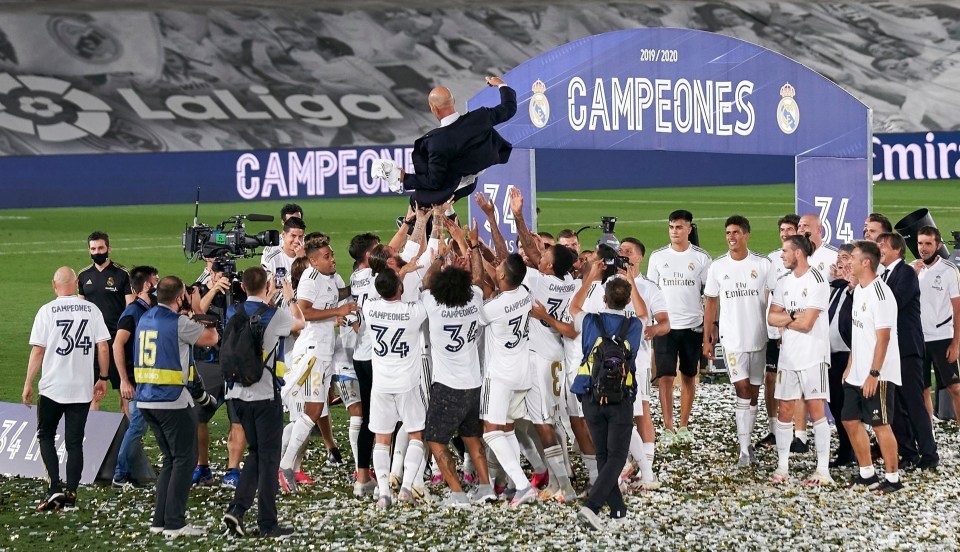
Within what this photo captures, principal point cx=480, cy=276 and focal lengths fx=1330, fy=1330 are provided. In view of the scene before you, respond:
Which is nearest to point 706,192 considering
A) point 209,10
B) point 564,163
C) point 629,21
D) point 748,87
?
point 564,163

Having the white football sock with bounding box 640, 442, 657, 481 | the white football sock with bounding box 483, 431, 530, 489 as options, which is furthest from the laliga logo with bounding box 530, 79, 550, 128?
the white football sock with bounding box 483, 431, 530, 489

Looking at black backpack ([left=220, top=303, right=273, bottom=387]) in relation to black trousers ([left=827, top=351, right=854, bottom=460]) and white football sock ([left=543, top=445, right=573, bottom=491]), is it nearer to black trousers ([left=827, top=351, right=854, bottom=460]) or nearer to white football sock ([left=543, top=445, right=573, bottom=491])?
white football sock ([left=543, top=445, right=573, bottom=491])

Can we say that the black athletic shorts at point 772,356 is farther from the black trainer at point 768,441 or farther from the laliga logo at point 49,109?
the laliga logo at point 49,109

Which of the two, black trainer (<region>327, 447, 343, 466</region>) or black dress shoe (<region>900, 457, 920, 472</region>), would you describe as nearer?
black dress shoe (<region>900, 457, 920, 472</region>)

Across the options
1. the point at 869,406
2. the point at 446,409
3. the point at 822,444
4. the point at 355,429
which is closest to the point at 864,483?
the point at 822,444

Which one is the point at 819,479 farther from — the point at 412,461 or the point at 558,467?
the point at 412,461

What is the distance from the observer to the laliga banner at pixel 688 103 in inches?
496

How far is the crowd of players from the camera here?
9000 mm

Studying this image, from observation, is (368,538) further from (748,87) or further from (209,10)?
(209,10)

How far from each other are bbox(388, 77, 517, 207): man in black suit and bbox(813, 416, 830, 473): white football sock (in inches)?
125

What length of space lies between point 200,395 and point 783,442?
4323 mm

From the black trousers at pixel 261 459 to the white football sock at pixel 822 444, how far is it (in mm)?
3915

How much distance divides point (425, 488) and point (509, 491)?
60 cm

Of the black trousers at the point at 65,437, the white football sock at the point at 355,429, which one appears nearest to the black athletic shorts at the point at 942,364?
the white football sock at the point at 355,429
